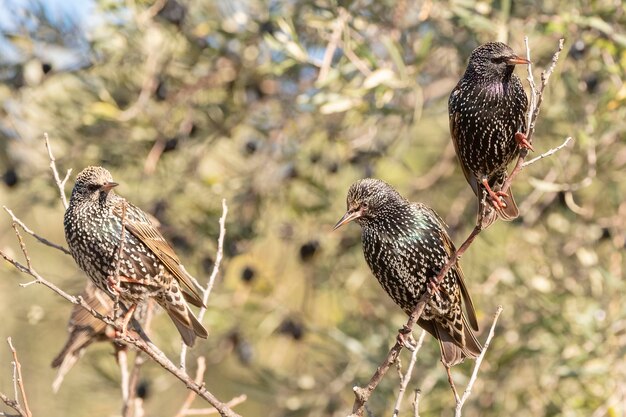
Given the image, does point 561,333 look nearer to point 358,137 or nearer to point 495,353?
point 495,353

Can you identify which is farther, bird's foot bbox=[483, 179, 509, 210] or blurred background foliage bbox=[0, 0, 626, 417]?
blurred background foliage bbox=[0, 0, 626, 417]

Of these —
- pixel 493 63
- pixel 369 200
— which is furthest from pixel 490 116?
pixel 369 200

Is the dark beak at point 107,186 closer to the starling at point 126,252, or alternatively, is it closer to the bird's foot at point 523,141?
the starling at point 126,252

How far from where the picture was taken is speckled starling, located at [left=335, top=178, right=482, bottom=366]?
427 cm

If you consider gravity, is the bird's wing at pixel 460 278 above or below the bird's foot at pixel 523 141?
below

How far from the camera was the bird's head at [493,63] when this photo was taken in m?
4.15

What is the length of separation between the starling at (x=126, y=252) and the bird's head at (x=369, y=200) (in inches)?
28.3

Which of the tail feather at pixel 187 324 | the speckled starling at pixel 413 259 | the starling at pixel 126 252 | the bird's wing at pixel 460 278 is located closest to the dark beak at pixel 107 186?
the starling at pixel 126 252

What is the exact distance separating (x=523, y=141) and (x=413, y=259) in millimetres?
796

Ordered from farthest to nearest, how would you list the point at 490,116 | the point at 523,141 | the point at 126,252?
the point at 126,252, the point at 490,116, the point at 523,141

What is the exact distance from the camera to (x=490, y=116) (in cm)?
410

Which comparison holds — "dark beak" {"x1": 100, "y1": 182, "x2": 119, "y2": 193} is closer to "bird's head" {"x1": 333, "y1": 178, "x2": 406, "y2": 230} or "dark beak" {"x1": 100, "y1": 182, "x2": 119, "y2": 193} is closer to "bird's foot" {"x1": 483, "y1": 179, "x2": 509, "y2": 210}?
"bird's head" {"x1": 333, "y1": 178, "x2": 406, "y2": 230}

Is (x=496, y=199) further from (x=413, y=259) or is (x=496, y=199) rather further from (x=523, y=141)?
(x=413, y=259)

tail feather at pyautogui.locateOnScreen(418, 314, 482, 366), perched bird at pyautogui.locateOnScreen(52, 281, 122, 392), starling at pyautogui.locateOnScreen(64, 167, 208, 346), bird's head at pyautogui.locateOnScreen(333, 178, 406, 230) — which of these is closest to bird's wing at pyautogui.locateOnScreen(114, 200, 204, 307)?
starling at pyautogui.locateOnScreen(64, 167, 208, 346)
